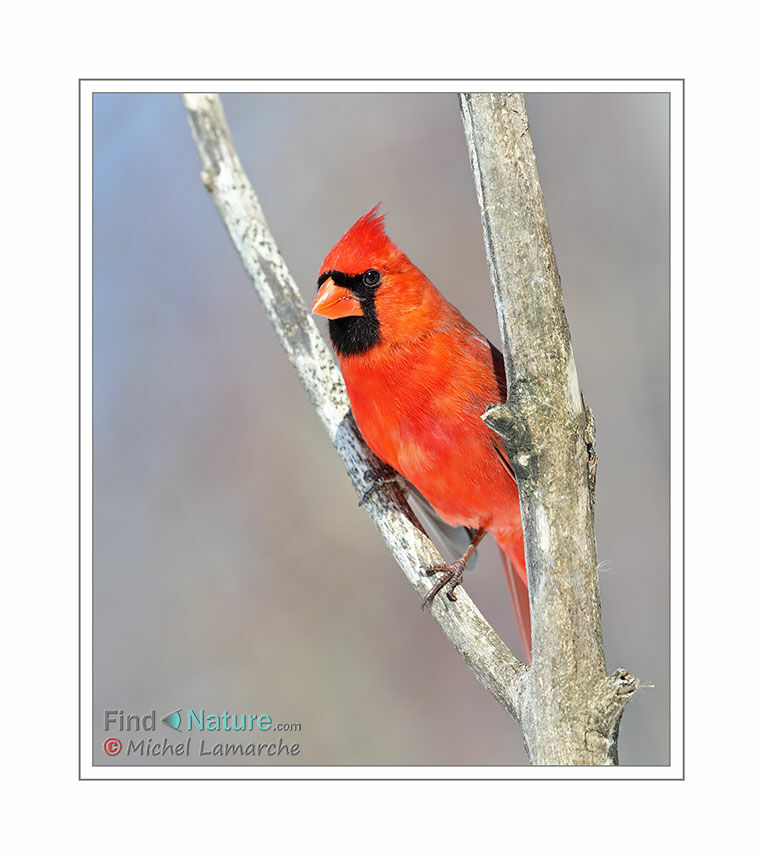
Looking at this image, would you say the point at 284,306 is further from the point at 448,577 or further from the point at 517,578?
the point at 517,578

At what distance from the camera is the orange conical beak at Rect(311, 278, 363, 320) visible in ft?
6.68

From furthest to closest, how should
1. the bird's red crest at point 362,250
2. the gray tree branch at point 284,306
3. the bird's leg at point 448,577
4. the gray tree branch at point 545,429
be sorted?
1. the gray tree branch at point 284,306
2. the bird's red crest at point 362,250
3. the bird's leg at point 448,577
4. the gray tree branch at point 545,429

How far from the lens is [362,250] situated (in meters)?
2.05

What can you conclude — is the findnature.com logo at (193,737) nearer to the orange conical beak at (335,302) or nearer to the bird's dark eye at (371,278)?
the orange conical beak at (335,302)

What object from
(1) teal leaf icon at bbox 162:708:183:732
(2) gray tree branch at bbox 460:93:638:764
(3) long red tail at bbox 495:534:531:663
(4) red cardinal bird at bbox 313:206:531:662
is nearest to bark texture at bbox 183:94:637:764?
(2) gray tree branch at bbox 460:93:638:764

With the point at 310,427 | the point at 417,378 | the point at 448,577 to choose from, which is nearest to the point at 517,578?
the point at 448,577

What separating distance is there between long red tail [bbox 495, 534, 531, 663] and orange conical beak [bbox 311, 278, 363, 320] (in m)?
0.75

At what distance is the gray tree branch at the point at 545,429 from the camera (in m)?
1.52

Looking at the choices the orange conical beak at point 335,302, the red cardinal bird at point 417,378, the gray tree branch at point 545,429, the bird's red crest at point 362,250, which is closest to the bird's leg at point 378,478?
the red cardinal bird at point 417,378

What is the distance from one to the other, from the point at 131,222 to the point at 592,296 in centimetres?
149

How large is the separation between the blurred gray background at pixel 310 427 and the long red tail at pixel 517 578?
0.07 meters

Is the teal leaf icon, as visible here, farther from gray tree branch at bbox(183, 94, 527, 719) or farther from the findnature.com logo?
gray tree branch at bbox(183, 94, 527, 719)

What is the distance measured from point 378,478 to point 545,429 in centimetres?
79
